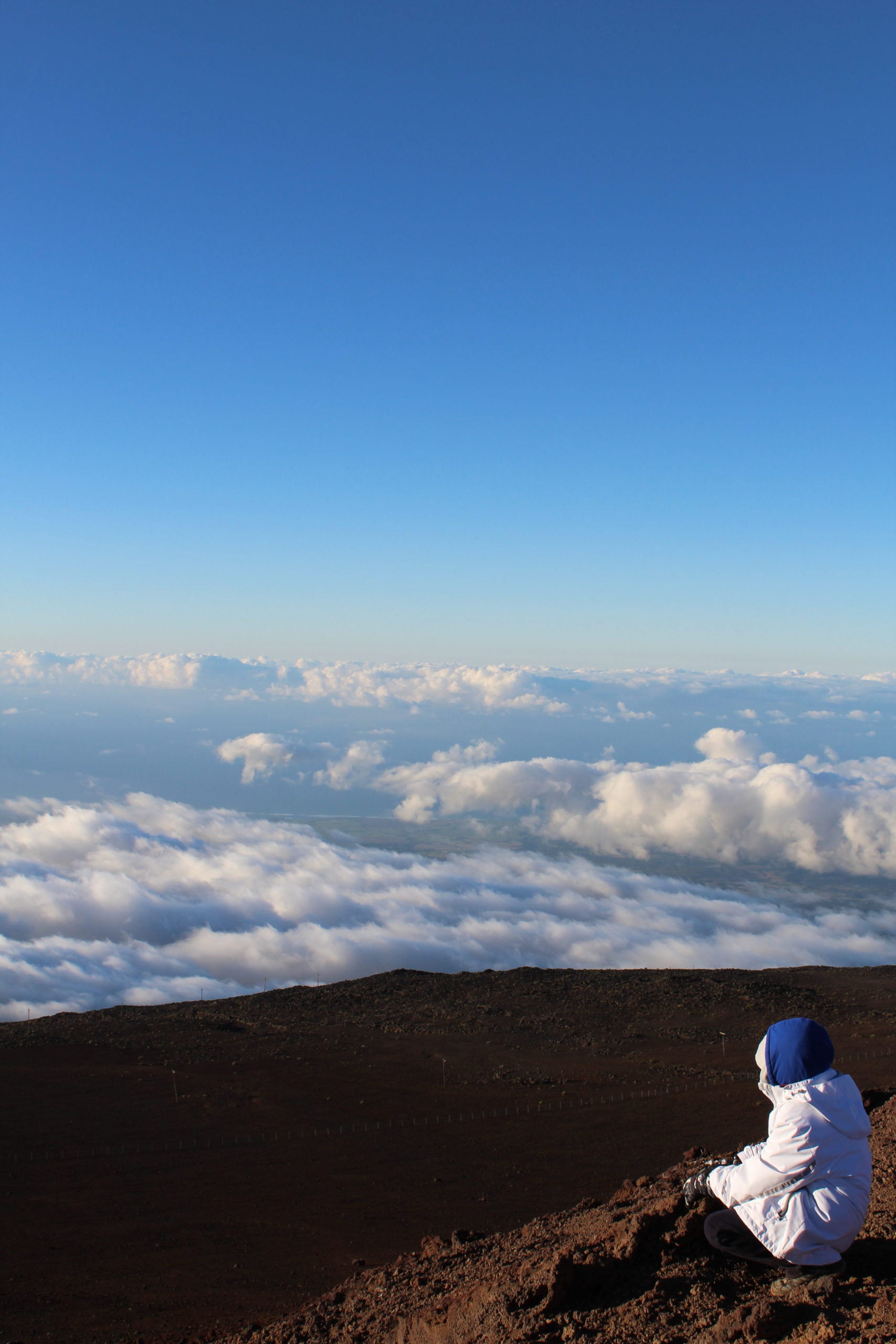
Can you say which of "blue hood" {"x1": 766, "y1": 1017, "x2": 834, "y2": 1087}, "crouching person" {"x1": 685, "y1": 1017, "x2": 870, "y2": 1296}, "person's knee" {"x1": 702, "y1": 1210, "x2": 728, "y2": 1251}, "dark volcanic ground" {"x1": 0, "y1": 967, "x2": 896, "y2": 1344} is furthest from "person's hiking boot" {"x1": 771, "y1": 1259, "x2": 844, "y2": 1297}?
"dark volcanic ground" {"x1": 0, "y1": 967, "x2": 896, "y2": 1344}

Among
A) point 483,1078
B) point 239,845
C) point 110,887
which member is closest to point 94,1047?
point 483,1078

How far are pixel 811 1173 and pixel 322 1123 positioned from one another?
54.6 ft

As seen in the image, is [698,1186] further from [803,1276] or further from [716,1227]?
[803,1276]

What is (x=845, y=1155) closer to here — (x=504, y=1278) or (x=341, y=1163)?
(x=504, y=1278)

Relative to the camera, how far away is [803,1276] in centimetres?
421

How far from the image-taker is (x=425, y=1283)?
686 cm

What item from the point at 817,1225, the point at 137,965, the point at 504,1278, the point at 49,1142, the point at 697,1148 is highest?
the point at 817,1225

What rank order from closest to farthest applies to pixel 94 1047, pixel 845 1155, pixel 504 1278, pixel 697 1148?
pixel 845 1155
pixel 504 1278
pixel 697 1148
pixel 94 1047

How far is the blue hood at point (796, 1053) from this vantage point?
4.04m

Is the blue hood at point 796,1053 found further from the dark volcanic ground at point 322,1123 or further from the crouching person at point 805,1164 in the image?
the dark volcanic ground at point 322,1123

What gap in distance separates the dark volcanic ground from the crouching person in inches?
276

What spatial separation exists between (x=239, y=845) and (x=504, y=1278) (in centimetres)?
18835

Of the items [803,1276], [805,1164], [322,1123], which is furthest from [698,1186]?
[322,1123]

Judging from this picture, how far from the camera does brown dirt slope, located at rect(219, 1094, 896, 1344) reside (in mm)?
4004
